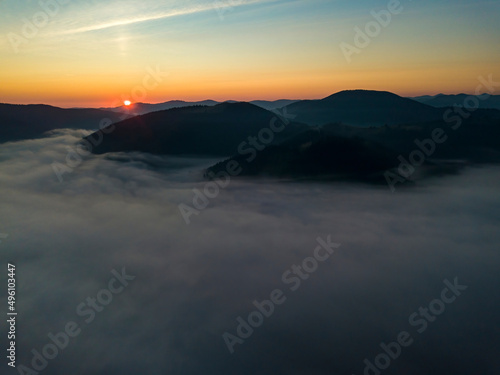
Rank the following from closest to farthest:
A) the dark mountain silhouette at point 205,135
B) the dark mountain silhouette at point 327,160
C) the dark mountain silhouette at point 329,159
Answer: the dark mountain silhouette at point 329,159, the dark mountain silhouette at point 327,160, the dark mountain silhouette at point 205,135

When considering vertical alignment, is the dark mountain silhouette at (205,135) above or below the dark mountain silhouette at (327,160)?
above

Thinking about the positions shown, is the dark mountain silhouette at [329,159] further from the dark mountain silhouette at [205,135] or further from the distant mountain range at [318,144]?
the dark mountain silhouette at [205,135]

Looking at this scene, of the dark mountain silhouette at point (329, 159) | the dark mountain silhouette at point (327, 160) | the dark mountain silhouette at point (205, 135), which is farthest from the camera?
the dark mountain silhouette at point (205, 135)

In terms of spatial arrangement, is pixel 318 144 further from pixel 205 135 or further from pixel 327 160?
pixel 205 135

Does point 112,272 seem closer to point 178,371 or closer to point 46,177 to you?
point 178,371

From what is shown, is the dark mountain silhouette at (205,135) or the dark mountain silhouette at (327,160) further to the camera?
the dark mountain silhouette at (205,135)

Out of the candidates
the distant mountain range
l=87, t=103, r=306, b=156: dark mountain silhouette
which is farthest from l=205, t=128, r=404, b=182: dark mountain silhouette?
l=87, t=103, r=306, b=156: dark mountain silhouette

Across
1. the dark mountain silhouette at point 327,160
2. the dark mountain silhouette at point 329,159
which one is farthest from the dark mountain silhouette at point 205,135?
the dark mountain silhouette at point 329,159

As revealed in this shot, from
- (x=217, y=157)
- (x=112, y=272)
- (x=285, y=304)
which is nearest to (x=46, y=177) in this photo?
(x=217, y=157)

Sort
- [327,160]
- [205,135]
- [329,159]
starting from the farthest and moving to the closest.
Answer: [205,135], [329,159], [327,160]

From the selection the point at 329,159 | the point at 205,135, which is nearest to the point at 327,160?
the point at 329,159

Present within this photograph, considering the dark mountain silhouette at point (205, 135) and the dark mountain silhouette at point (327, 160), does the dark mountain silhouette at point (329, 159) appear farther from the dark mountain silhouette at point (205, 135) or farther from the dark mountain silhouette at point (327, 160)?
the dark mountain silhouette at point (205, 135)

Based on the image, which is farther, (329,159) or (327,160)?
(329,159)
